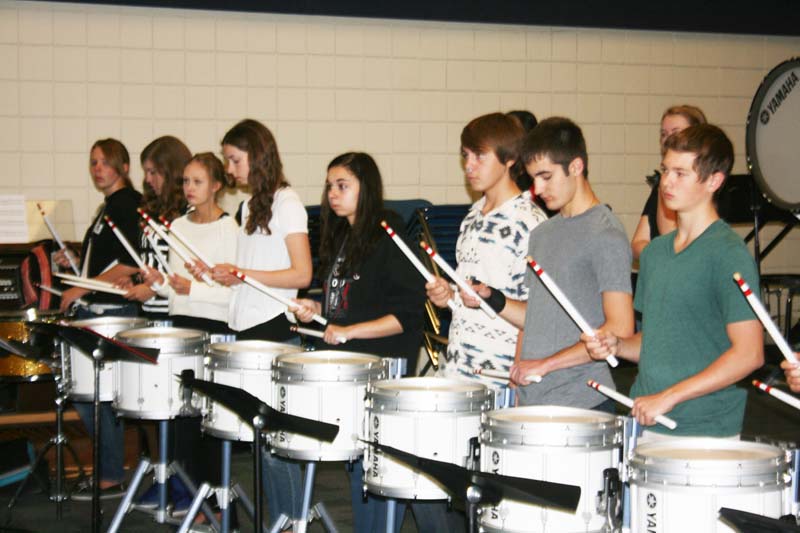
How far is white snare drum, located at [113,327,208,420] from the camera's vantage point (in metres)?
3.65

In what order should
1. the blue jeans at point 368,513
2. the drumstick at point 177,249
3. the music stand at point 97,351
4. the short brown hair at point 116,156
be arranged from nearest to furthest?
the music stand at point 97,351, the blue jeans at point 368,513, the drumstick at point 177,249, the short brown hair at point 116,156

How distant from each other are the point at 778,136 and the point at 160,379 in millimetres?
2907

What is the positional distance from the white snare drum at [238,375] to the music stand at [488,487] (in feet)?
4.48

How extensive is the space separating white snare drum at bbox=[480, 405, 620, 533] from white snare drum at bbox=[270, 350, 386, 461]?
706 mm

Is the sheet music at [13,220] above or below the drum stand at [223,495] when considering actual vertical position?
above

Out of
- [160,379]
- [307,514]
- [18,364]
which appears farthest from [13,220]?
[307,514]

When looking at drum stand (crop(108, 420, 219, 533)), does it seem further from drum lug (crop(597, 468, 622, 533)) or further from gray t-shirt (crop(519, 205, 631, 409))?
drum lug (crop(597, 468, 622, 533))

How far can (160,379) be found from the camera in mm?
3648

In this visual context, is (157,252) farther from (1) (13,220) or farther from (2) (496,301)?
(2) (496,301)

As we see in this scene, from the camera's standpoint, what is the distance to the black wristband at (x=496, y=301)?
2924mm

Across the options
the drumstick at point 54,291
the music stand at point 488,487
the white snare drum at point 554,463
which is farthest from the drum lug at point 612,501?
the drumstick at point 54,291

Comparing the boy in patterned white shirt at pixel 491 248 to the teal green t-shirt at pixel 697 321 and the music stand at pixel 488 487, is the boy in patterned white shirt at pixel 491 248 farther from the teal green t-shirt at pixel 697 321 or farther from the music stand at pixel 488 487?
the music stand at pixel 488 487

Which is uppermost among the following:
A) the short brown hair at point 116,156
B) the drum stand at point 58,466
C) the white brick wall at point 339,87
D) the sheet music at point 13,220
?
the white brick wall at point 339,87

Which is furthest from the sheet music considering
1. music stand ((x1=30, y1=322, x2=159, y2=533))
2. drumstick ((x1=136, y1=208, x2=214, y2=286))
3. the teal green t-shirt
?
the teal green t-shirt
